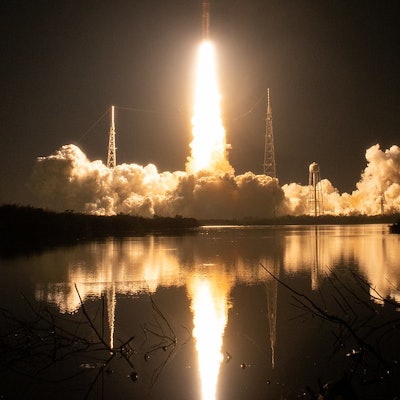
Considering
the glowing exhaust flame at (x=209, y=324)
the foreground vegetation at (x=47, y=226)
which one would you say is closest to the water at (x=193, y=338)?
the glowing exhaust flame at (x=209, y=324)

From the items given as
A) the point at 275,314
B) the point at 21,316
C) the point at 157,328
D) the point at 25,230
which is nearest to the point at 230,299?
the point at 275,314

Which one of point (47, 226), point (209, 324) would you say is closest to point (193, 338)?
point (209, 324)

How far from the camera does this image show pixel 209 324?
871 centimetres

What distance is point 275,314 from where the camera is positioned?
9.52m

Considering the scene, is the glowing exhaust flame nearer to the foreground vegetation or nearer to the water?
the water

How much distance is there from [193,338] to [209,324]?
94 centimetres

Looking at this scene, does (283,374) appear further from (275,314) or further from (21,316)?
(21,316)

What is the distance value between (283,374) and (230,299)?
15.9 feet

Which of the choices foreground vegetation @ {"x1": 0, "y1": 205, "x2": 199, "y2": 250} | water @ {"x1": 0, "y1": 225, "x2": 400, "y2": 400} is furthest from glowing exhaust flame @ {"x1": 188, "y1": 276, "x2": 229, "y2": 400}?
foreground vegetation @ {"x1": 0, "y1": 205, "x2": 199, "y2": 250}

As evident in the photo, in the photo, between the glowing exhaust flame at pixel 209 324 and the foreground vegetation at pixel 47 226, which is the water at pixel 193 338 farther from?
the foreground vegetation at pixel 47 226

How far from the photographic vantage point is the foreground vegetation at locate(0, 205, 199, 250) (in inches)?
1320

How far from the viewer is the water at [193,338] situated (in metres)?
5.85

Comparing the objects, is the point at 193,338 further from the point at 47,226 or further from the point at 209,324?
the point at 47,226

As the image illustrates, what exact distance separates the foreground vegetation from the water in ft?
55.1
